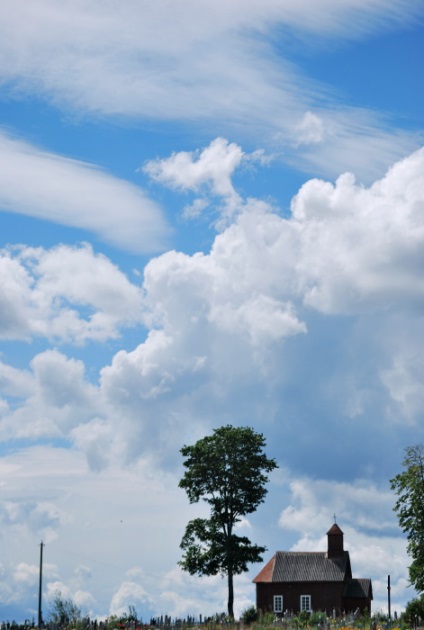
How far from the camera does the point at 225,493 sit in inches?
2744

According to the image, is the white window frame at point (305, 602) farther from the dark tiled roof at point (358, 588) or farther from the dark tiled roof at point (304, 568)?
the dark tiled roof at point (358, 588)

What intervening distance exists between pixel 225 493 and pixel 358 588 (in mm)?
29926

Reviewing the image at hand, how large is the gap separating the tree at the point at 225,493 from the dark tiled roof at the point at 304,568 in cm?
2427

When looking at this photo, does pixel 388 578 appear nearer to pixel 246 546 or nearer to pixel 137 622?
pixel 246 546

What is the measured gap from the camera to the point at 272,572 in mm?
93062

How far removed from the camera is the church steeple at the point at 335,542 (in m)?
95.4

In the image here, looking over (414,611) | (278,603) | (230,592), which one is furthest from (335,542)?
(414,611)

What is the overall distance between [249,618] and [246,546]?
44.3 ft

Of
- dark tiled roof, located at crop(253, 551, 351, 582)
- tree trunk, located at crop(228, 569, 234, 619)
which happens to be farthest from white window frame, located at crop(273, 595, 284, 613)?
tree trunk, located at crop(228, 569, 234, 619)

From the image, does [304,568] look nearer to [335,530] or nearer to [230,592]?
[335,530]

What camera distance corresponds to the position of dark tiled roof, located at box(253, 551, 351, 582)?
92.1 m

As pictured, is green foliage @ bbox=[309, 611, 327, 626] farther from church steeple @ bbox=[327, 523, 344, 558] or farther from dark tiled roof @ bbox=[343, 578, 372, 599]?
church steeple @ bbox=[327, 523, 344, 558]

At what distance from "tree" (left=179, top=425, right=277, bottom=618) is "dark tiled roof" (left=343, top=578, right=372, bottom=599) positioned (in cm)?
2669

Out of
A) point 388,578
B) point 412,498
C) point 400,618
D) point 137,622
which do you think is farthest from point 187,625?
point 388,578
